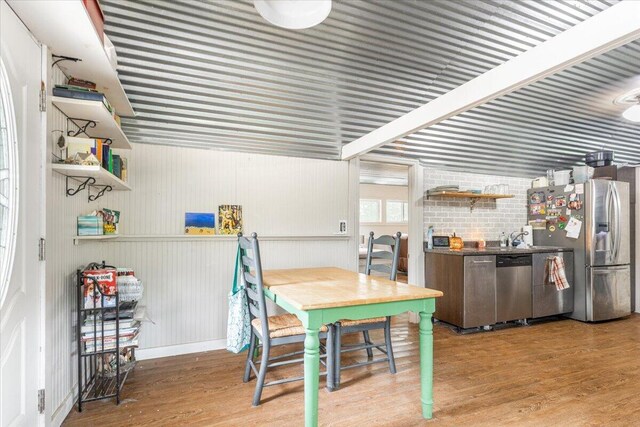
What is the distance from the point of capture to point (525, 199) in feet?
15.9

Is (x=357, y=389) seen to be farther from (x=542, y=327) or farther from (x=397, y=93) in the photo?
(x=542, y=327)

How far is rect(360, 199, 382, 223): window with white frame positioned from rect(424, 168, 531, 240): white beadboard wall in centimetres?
476

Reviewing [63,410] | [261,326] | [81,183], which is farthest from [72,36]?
[63,410]

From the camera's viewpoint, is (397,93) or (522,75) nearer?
(522,75)

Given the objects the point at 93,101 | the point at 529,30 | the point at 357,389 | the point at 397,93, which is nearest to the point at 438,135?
the point at 397,93

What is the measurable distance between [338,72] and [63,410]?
2902mm

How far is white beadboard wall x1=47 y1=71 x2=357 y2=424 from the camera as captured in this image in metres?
2.90

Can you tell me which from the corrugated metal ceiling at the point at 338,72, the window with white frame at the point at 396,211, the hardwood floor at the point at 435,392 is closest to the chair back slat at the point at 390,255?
the hardwood floor at the point at 435,392

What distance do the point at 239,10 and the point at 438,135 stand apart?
248 cm

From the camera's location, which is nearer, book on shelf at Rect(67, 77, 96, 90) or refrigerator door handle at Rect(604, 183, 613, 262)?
book on shelf at Rect(67, 77, 96, 90)

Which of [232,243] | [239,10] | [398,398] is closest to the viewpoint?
[239,10]

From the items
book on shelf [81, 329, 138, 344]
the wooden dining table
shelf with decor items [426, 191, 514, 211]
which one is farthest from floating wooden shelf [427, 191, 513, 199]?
book on shelf [81, 329, 138, 344]

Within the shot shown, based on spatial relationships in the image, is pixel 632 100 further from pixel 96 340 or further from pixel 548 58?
pixel 96 340

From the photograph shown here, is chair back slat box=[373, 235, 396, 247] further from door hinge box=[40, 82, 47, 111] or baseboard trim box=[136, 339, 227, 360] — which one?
door hinge box=[40, 82, 47, 111]
